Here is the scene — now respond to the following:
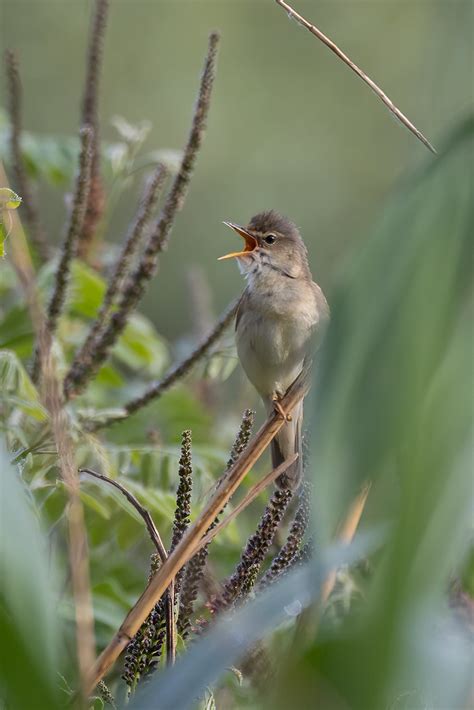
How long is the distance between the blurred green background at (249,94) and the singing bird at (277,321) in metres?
4.41

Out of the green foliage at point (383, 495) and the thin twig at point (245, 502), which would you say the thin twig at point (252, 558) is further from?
the green foliage at point (383, 495)

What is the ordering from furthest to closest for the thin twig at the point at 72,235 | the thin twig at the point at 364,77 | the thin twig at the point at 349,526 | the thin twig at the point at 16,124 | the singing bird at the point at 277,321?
1. the singing bird at the point at 277,321
2. the thin twig at the point at 16,124
3. the thin twig at the point at 72,235
4. the thin twig at the point at 364,77
5. the thin twig at the point at 349,526

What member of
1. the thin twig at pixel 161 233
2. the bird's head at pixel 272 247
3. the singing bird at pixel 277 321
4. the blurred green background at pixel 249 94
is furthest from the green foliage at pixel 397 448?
the blurred green background at pixel 249 94

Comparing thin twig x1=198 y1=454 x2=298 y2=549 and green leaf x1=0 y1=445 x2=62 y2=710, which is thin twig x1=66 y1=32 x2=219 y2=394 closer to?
thin twig x1=198 y1=454 x2=298 y2=549

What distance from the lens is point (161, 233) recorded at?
1.89 meters

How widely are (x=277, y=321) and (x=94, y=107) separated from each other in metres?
0.63

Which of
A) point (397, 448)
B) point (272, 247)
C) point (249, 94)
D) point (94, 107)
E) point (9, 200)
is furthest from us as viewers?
point (249, 94)

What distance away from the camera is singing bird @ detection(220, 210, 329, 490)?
238 cm

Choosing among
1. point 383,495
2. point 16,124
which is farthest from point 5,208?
point 16,124

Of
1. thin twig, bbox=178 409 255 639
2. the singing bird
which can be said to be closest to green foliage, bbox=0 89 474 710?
thin twig, bbox=178 409 255 639

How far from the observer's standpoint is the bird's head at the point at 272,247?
2557mm

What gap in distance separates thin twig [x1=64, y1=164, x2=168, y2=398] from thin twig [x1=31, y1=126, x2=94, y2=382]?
7cm

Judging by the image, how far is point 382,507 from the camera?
0.80 m

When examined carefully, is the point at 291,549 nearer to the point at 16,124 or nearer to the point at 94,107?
the point at 16,124
